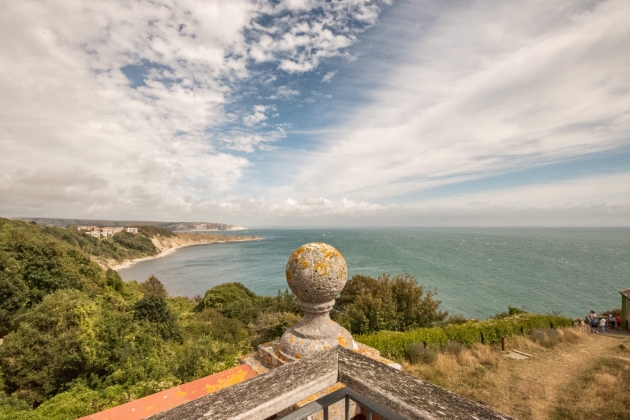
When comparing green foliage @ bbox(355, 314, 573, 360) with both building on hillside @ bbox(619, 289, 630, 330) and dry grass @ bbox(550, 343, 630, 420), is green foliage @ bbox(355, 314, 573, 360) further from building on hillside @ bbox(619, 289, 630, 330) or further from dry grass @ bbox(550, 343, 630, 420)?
building on hillside @ bbox(619, 289, 630, 330)

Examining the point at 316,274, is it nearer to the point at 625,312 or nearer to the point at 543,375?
the point at 543,375

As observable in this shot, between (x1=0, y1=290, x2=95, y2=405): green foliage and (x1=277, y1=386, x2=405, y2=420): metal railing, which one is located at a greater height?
(x1=277, y1=386, x2=405, y2=420): metal railing

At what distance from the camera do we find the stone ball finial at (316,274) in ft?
10.3

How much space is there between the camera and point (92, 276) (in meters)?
28.2

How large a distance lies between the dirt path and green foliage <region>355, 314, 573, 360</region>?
5.43 ft

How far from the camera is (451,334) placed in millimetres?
13188

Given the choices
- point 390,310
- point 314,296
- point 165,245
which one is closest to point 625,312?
point 390,310

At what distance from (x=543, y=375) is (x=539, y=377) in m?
0.31

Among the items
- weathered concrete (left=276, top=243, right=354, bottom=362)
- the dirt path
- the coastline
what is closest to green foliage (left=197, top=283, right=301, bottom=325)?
the dirt path

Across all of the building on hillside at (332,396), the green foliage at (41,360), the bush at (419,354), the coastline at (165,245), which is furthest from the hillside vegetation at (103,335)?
the coastline at (165,245)

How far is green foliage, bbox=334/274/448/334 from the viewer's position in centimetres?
1542

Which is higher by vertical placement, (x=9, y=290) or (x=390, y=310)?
(x=9, y=290)

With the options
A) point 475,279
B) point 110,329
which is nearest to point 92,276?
point 110,329

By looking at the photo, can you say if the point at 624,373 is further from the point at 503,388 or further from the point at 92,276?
the point at 92,276
